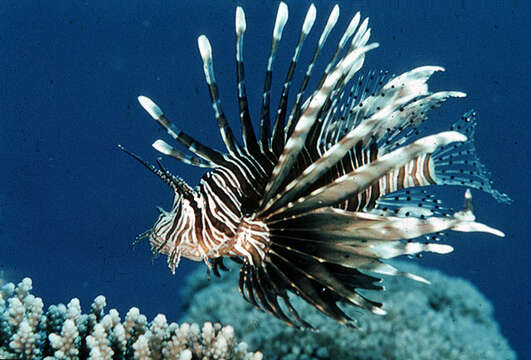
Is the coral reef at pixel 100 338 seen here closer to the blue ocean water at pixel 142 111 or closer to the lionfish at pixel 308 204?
the lionfish at pixel 308 204

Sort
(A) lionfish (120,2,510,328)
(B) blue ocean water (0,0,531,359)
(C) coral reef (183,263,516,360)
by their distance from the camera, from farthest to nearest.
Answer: (B) blue ocean water (0,0,531,359)
(C) coral reef (183,263,516,360)
(A) lionfish (120,2,510,328)

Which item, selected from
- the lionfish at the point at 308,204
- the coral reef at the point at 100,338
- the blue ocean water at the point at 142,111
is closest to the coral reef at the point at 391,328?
the lionfish at the point at 308,204

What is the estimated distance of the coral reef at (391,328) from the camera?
3.06 meters

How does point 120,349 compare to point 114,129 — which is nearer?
point 120,349

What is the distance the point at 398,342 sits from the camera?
310cm

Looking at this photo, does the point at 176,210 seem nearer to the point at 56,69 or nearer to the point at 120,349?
the point at 120,349

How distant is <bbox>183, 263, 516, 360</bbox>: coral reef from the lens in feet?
10.0

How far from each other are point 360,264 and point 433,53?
488 inches

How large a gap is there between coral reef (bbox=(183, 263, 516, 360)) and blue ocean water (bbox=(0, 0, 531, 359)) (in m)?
7.35

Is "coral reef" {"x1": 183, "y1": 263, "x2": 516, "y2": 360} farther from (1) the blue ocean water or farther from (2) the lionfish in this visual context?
(1) the blue ocean water

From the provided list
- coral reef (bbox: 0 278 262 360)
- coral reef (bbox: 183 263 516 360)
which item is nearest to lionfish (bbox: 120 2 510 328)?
coral reef (bbox: 0 278 262 360)

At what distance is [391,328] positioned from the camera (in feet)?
10.8

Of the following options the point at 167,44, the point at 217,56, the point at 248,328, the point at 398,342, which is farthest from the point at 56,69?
the point at 398,342

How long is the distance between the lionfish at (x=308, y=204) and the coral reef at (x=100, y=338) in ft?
1.08
